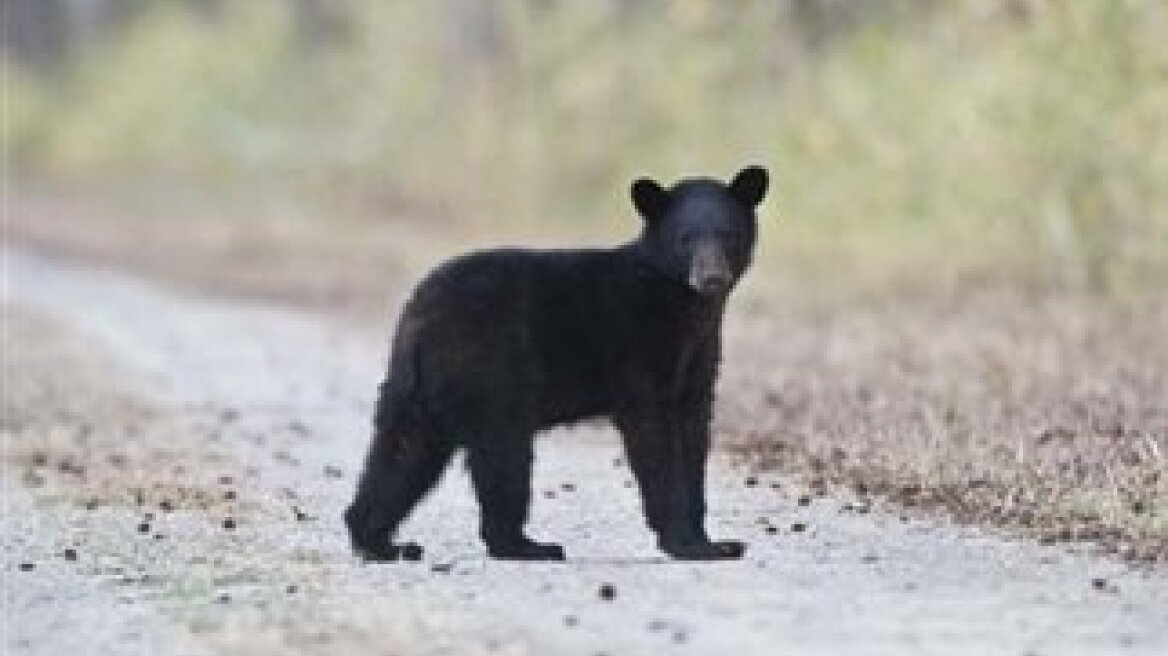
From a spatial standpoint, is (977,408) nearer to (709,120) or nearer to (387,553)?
(387,553)

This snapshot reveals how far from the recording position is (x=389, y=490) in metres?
10.7

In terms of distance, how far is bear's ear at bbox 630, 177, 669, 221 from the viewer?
34.9 ft

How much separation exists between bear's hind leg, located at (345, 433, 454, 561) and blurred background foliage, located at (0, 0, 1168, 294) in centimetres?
1073

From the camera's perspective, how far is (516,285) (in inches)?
418

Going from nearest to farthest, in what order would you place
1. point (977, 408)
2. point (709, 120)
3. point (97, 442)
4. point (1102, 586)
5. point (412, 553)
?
point (1102, 586) < point (412, 553) < point (977, 408) < point (97, 442) < point (709, 120)

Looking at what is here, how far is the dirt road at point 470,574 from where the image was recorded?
8.93 metres

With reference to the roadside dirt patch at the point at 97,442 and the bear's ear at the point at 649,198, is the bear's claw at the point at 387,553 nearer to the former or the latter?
the bear's ear at the point at 649,198

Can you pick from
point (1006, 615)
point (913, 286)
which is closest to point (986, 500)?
point (1006, 615)

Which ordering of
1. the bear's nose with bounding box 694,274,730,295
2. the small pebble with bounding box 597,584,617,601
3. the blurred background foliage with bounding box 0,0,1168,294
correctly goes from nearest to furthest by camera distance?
the small pebble with bounding box 597,584,617,601 → the bear's nose with bounding box 694,274,730,295 → the blurred background foliage with bounding box 0,0,1168,294

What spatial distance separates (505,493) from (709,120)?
20147mm

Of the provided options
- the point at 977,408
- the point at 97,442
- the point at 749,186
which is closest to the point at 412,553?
the point at 749,186

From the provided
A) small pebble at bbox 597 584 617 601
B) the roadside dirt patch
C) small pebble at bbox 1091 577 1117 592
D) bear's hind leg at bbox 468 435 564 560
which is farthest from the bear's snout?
the roadside dirt patch

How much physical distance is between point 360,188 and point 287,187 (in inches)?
136

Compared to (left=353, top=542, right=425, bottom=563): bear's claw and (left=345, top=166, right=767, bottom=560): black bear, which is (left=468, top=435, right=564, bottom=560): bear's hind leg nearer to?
(left=345, top=166, right=767, bottom=560): black bear
